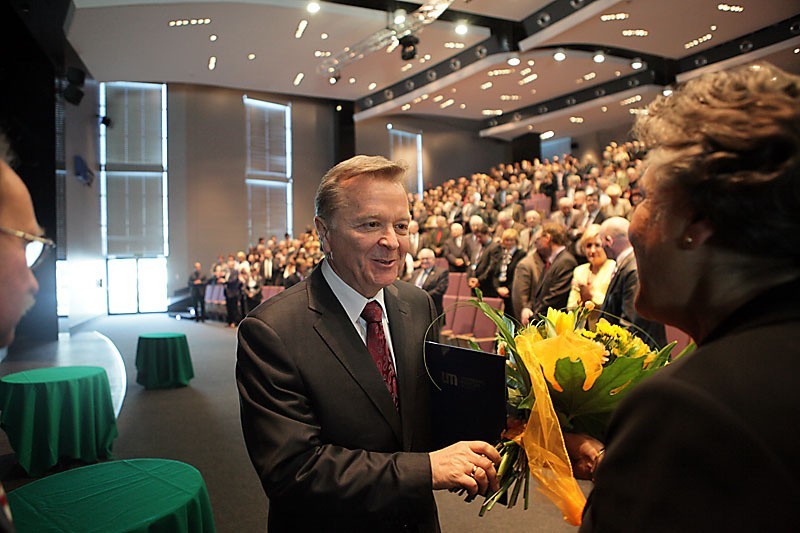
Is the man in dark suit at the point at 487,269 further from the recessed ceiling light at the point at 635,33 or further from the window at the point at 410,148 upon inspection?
the window at the point at 410,148

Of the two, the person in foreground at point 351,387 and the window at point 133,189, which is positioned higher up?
the window at point 133,189

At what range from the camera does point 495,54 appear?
41.4ft

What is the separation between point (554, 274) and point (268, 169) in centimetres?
1584

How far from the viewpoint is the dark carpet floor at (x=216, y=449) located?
313 cm

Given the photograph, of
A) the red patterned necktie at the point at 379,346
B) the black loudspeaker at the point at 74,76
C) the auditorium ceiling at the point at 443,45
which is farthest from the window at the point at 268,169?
the red patterned necktie at the point at 379,346

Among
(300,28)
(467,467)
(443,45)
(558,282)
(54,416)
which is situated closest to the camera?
(467,467)

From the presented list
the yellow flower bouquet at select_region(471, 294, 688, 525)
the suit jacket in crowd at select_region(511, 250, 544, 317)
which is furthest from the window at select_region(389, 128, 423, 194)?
the yellow flower bouquet at select_region(471, 294, 688, 525)

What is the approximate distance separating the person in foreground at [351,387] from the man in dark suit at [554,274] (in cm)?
361

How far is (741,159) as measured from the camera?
0.64 meters

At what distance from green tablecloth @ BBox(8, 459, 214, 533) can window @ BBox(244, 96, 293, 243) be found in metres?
17.4

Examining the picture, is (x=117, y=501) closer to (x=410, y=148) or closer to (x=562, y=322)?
(x=562, y=322)

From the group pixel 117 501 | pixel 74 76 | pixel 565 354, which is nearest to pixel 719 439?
pixel 565 354

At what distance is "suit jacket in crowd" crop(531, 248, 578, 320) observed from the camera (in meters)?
5.12

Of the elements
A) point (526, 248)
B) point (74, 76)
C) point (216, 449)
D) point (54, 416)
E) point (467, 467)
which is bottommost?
point (216, 449)
